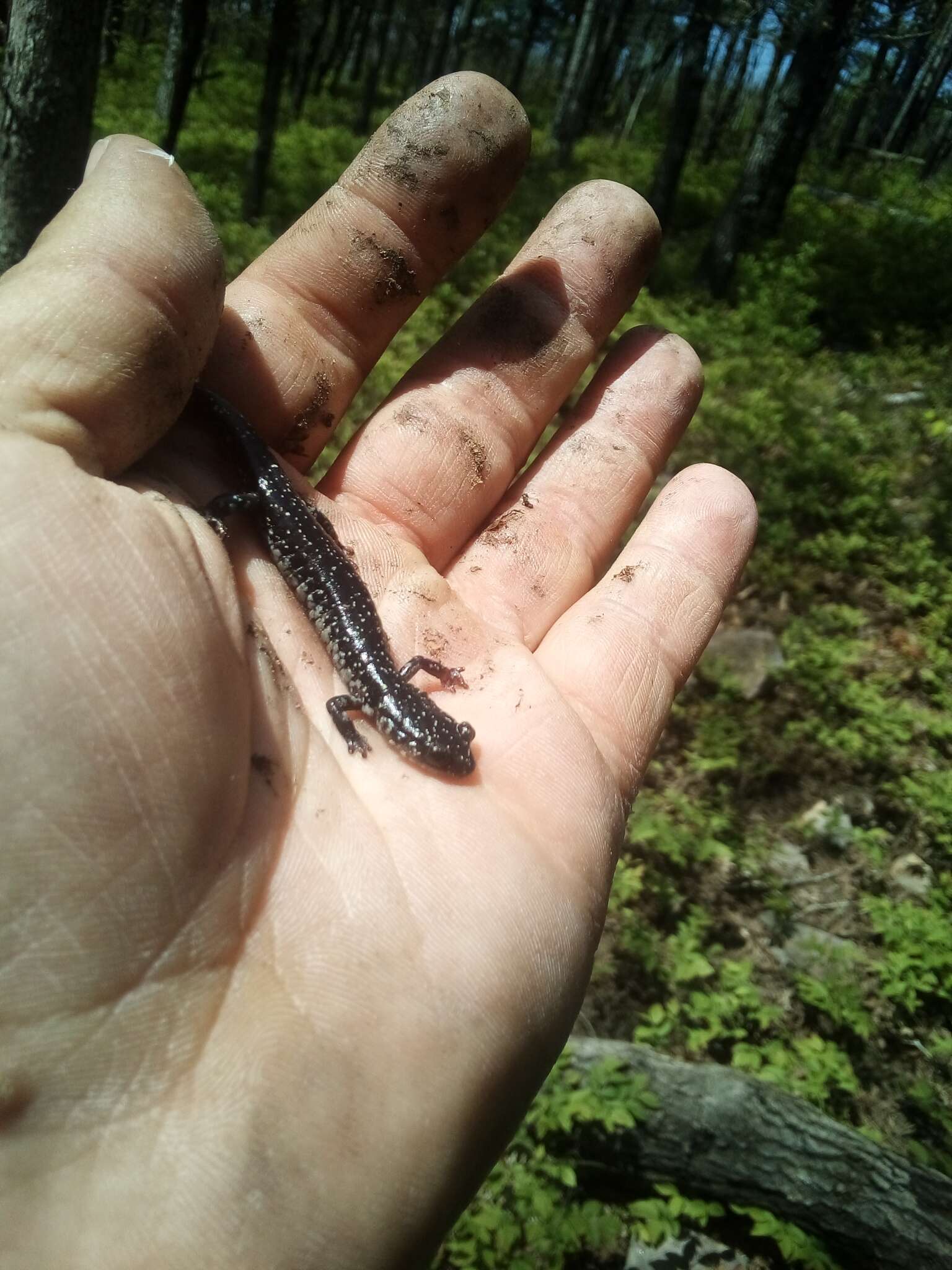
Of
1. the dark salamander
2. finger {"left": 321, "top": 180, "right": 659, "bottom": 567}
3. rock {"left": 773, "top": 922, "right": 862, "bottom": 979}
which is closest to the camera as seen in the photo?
the dark salamander

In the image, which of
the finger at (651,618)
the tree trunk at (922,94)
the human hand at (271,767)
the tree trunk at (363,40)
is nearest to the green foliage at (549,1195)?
the human hand at (271,767)

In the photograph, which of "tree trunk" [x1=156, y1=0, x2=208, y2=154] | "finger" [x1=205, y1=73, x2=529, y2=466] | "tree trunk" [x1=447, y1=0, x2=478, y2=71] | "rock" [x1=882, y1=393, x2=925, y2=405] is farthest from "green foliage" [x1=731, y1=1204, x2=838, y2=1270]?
"tree trunk" [x1=447, y1=0, x2=478, y2=71]

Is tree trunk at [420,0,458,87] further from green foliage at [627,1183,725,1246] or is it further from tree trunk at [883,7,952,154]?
green foliage at [627,1183,725,1246]

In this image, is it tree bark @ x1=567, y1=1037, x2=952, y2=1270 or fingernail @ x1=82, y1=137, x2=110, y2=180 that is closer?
fingernail @ x1=82, y1=137, x2=110, y2=180

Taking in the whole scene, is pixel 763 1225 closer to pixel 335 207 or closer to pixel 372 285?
pixel 372 285

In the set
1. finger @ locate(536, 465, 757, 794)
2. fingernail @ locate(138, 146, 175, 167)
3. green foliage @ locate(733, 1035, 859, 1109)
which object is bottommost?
green foliage @ locate(733, 1035, 859, 1109)

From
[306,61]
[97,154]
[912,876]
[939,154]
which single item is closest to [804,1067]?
[912,876]

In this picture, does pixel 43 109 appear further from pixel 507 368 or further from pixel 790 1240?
pixel 790 1240
